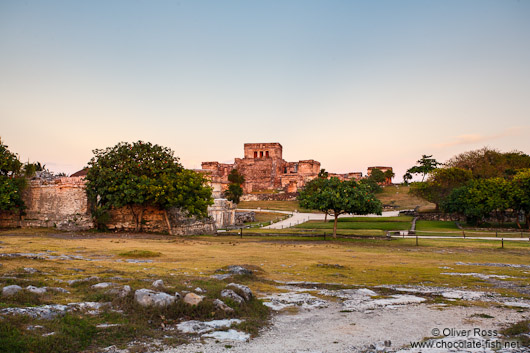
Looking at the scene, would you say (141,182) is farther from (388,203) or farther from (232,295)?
(388,203)

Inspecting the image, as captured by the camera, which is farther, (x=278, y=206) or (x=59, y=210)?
(x=278, y=206)

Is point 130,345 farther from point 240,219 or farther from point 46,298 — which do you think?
point 240,219

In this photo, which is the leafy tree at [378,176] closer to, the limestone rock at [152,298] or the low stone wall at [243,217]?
the low stone wall at [243,217]

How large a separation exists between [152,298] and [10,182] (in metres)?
23.2

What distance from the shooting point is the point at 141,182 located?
954 inches

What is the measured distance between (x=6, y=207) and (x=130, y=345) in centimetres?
2362

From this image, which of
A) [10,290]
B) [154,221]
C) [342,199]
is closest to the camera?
[10,290]

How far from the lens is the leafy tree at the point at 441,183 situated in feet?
166

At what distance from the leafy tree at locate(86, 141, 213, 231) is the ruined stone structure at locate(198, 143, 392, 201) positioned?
55.9m

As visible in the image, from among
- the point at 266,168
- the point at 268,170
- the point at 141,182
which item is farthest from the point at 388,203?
the point at 141,182

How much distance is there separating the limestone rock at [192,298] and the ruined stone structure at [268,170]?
75046mm

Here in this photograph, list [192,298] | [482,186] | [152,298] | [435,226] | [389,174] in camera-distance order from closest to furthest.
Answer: [152,298], [192,298], [482,186], [435,226], [389,174]

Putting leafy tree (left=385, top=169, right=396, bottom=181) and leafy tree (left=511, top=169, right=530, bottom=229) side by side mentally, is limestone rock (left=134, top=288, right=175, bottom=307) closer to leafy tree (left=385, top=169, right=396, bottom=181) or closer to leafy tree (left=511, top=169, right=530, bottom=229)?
leafy tree (left=511, top=169, right=530, bottom=229)

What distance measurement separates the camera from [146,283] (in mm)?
7496
